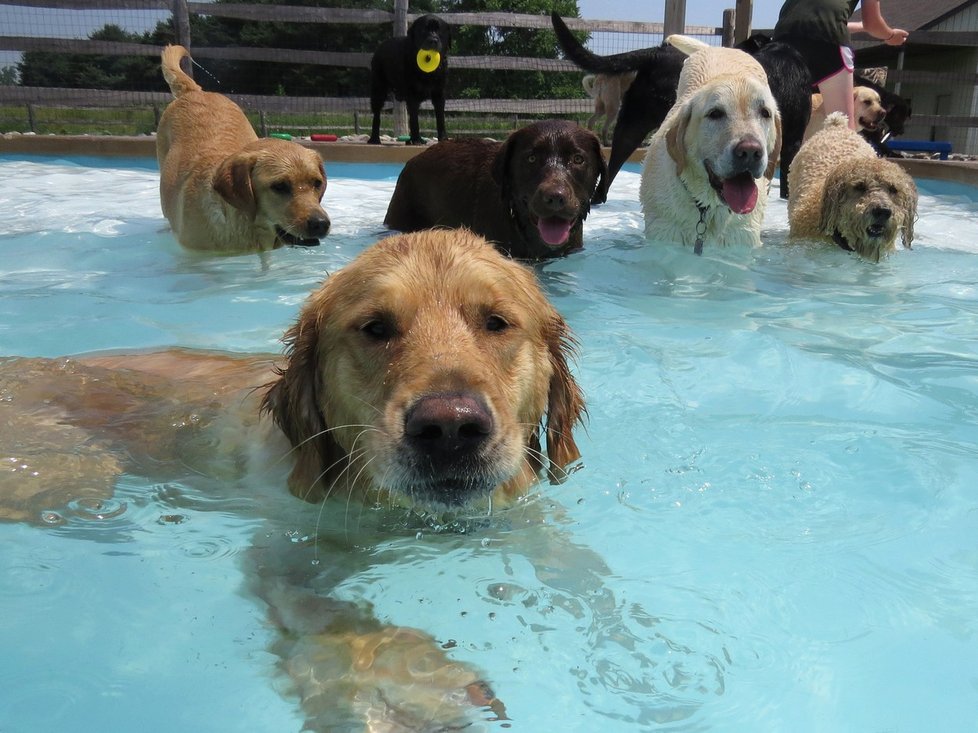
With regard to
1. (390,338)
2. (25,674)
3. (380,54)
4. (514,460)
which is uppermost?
(380,54)

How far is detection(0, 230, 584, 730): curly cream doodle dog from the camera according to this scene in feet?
7.57

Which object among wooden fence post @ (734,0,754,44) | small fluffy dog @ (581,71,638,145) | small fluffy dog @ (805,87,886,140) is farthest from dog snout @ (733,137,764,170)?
wooden fence post @ (734,0,754,44)

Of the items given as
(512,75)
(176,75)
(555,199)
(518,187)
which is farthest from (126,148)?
(512,75)

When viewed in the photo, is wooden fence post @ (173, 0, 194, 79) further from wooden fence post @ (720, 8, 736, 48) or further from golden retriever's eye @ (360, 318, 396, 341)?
golden retriever's eye @ (360, 318, 396, 341)

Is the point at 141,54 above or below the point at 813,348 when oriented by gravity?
above

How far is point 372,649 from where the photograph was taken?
229 cm

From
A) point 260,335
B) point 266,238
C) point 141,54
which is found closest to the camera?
point 260,335

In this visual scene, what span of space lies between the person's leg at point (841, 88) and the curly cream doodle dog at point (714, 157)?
1.98 meters

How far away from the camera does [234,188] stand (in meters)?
7.09

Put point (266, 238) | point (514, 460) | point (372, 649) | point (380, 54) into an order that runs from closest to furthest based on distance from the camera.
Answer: point (372, 649) → point (514, 460) → point (266, 238) → point (380, 54)

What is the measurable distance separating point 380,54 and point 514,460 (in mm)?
12893

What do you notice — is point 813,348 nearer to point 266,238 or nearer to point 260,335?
point 260,335

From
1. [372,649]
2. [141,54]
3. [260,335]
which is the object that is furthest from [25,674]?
[141,54]

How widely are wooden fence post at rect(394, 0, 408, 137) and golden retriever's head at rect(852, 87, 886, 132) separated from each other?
818 cm
